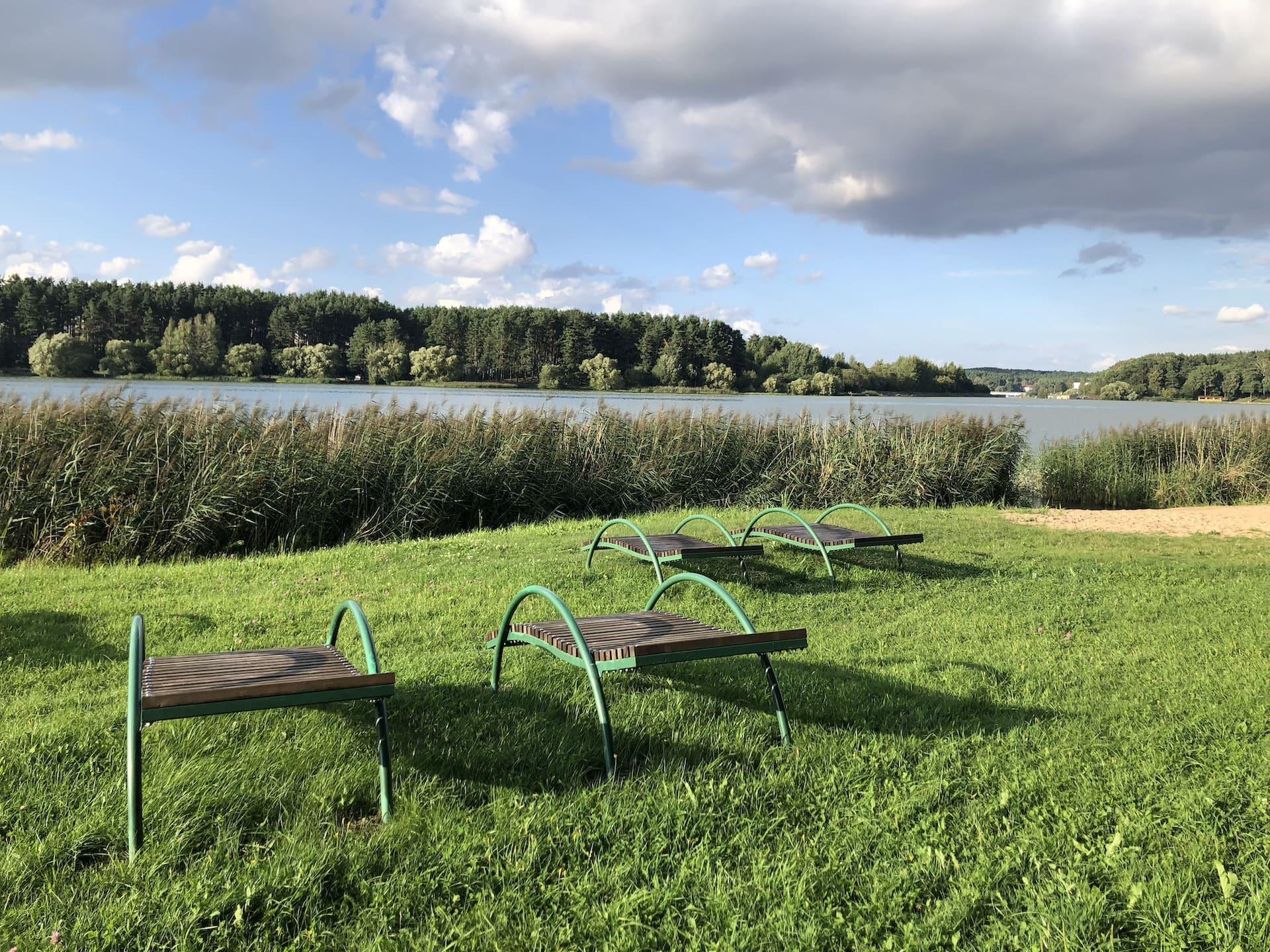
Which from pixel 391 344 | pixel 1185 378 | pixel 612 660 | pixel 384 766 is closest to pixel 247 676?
pixel 384 766

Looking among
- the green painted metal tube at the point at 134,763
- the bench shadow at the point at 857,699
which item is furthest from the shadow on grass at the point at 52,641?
the bench shadow at the point at 857,699

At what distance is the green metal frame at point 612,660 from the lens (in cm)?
305

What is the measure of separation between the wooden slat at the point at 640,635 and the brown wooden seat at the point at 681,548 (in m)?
2.44

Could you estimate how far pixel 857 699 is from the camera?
395cm

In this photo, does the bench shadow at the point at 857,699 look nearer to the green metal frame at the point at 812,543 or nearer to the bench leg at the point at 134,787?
the bench leg at the point at 134,787

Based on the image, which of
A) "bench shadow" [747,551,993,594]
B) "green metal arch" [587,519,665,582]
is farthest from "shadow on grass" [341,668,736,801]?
"bench shadow" [747,551,993,594]

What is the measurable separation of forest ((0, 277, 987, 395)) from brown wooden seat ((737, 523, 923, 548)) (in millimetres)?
24798

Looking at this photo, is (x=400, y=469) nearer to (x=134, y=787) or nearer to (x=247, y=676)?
(x=247, y=676)

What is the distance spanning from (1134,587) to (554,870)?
6272 mm

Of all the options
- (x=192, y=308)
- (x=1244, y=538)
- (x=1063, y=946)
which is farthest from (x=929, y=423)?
(x=192, y=308)

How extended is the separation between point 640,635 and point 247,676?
5.18 feet

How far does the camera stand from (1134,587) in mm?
6875

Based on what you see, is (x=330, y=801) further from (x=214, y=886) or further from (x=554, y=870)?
(x=554, y=870)

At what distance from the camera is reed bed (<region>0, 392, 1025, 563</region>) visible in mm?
8320
